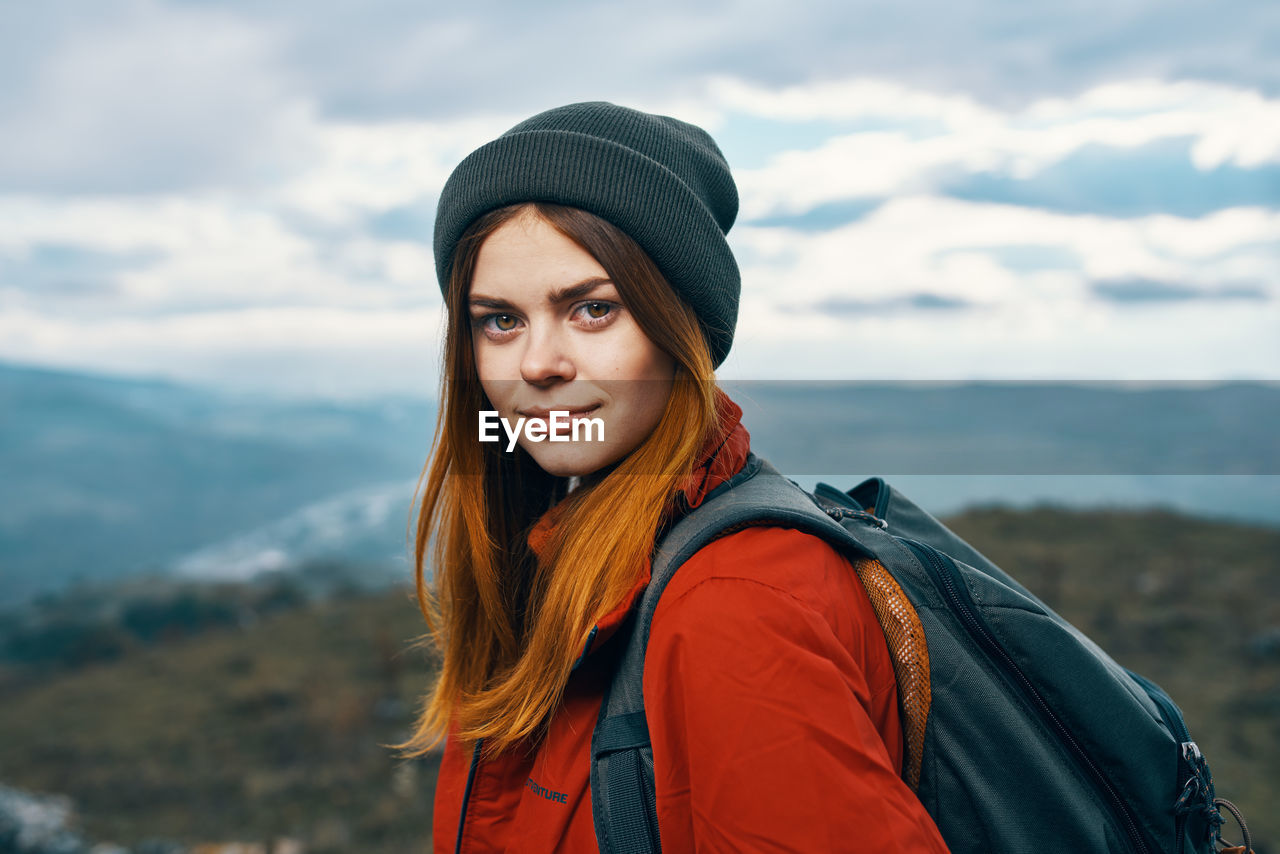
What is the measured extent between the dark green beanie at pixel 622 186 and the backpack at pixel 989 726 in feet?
1.94

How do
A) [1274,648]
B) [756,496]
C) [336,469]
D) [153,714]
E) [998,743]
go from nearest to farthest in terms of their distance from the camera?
[998,743] → [756,496] → [1274,648] → [153,714] → [336,469]

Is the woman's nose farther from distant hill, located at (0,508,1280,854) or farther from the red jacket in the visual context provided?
distant hill, located at (0,508,1280,854)

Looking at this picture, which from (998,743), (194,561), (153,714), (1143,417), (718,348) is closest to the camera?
(998,743)

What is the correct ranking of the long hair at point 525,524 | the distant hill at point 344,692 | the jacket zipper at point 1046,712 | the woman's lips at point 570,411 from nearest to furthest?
1. the jacket zipper at point 1046,712
2. the long hair at point 525,524
3. the woman's lips at point 570,411
4. the distant hill at point 344,692

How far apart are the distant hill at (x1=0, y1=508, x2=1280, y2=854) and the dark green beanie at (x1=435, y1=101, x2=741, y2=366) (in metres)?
4.30

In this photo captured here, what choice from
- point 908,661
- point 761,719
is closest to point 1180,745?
point 908,661

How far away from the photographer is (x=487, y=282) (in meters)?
1.63

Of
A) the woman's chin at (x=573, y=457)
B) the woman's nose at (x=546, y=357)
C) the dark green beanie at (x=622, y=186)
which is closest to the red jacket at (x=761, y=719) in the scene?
the woman's chin at (x=573, y=457)

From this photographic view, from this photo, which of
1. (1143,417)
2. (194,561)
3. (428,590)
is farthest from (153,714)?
(194,561)

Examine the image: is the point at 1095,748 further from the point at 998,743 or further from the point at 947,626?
the point at 947,626

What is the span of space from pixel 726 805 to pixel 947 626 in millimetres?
505

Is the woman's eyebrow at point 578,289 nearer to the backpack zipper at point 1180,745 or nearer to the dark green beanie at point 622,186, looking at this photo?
the dark green beanie at point 622,186

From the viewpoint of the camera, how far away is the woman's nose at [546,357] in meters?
1.57

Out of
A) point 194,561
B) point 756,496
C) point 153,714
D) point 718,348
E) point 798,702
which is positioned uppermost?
point 718,348
